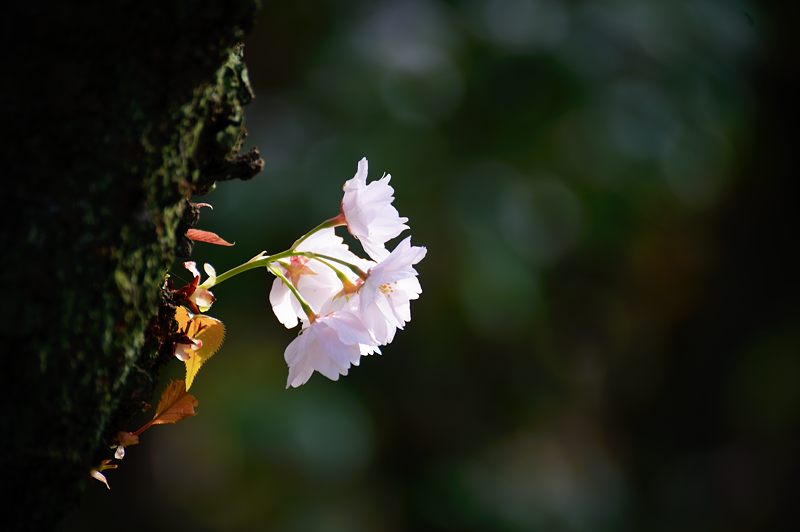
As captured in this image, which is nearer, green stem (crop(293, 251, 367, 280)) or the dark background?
green stem (crop(293, 251, 367, 280))

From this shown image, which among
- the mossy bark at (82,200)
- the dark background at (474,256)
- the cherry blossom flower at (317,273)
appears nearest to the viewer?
the mossy bark at (82,200)

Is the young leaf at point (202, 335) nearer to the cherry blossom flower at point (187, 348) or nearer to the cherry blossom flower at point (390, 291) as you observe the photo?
the cherry blossom flower at point (187, 348)

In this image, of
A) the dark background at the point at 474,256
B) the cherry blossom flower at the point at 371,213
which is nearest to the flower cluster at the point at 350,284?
the cherry blossom flower at the point at 371,213

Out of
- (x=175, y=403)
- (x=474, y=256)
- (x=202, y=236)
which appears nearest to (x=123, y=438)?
(x=175, y=403)

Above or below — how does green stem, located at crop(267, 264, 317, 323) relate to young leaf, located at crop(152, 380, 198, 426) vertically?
above

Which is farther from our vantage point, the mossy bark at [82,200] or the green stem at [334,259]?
the green stem at [334,259]

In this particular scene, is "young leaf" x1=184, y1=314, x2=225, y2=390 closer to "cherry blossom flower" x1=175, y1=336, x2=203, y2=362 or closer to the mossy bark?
"cherry blossom flower" x1=175, y1=336, x2=203, y2=362

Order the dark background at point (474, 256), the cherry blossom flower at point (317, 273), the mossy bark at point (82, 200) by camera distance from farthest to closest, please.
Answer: the dark background at point (474, 256) < the cherry blossom flower at point (317, 273) < the mossy bark at point (82, 200)

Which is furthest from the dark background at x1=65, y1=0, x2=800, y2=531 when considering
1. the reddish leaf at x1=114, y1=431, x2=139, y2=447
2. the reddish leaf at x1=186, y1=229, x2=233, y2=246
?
the reddish leaf at x1=114, y1=431, x2=139, y2=447
